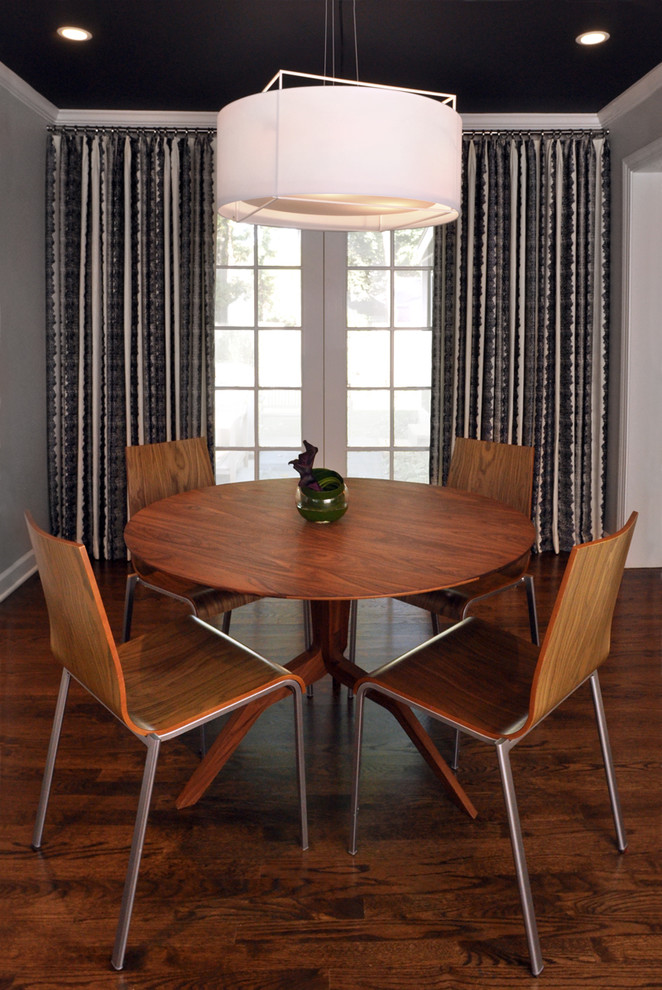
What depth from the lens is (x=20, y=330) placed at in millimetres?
4277

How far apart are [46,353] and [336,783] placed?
3.27 m

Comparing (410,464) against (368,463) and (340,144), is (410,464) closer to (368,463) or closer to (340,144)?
(368,463)

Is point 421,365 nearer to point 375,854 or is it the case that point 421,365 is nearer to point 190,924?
point 375,854

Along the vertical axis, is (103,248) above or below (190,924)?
above

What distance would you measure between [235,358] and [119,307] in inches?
28.8

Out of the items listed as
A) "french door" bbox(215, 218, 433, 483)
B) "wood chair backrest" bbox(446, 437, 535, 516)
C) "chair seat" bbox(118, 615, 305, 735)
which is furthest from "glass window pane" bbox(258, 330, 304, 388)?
"chair seat" bbox(118, 615, 305, 735)

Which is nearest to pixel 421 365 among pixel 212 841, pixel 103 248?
pixel 103 248

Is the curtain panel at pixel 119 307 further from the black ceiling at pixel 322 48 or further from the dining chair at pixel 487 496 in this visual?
the dining chair at pixel 487 496

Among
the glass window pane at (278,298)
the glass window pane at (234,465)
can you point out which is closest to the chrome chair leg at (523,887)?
the glass window pane at (234,465)

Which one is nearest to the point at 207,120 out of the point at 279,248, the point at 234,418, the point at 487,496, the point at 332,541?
the point at 279,248

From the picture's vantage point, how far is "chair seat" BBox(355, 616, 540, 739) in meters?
1.84

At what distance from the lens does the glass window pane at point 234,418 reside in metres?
4.98

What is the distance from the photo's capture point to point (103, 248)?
4.64 meters

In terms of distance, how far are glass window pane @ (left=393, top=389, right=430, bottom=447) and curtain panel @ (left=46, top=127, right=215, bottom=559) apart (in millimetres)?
1144
